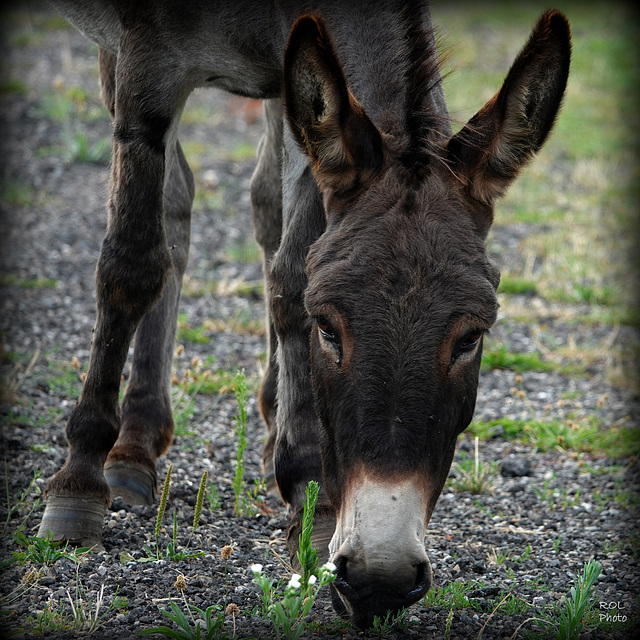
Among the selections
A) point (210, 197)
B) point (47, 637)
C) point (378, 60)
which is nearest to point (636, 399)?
point (378, 60)

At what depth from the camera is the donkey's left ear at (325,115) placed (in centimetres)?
287

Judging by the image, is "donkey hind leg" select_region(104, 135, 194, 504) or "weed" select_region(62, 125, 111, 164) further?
"weed" select_region(62, 125, 111, 164)

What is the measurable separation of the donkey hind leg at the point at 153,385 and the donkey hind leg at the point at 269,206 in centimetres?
40

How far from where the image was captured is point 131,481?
4.03 meters

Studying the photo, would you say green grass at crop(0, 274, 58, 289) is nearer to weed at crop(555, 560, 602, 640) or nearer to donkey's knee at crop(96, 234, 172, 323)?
donkey's knee at crop(96, 234, 172, 323)

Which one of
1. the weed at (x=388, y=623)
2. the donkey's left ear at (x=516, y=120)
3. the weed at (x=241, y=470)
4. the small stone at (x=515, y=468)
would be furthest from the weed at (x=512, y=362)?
the weed at (x=388, y=623)

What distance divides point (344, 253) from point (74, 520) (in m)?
1.68

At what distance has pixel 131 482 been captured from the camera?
403 cm

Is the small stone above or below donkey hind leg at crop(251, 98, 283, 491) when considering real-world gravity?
below

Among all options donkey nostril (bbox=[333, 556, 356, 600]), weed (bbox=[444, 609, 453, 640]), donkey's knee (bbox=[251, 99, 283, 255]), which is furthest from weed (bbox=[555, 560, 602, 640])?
donkey's knee (bbox=[251, 99, 283, 255])

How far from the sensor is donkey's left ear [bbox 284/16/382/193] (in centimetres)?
287

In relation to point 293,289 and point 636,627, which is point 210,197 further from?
point 636,627

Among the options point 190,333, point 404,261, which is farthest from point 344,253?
point 190,333

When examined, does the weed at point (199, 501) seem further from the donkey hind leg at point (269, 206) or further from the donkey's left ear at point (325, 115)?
the donkey's left ear at point (325, 115)
